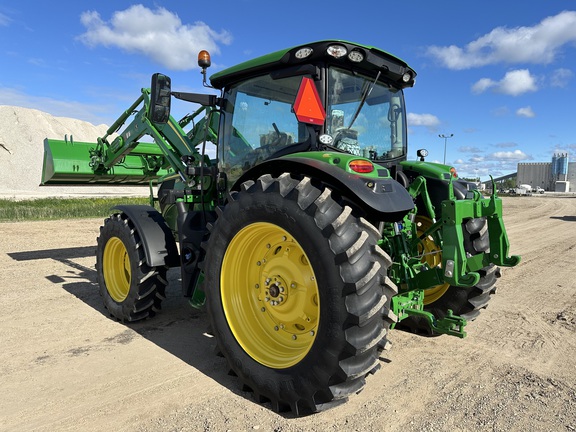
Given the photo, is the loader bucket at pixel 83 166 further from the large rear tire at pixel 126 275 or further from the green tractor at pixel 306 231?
the large rear tire at pixel 126 275

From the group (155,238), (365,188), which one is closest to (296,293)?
(365,188)

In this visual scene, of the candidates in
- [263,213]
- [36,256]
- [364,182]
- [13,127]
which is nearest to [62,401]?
[263,213]

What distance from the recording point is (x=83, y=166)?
23.6 feet

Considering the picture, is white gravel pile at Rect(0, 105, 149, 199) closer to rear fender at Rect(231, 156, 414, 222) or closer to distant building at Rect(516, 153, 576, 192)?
rear fender at Rect(231, 156, 414, 222)

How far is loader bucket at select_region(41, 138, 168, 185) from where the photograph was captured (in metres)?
7.07

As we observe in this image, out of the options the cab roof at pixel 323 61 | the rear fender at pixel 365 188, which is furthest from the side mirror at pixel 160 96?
the rear fender at pixel 365 188

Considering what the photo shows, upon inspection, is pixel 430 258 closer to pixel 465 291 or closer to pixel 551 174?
pixel 465 291

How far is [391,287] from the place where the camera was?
2678 mm

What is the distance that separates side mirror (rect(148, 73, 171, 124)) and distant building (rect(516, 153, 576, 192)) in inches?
3394

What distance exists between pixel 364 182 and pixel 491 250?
1.34m

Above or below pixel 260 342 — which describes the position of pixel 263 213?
above

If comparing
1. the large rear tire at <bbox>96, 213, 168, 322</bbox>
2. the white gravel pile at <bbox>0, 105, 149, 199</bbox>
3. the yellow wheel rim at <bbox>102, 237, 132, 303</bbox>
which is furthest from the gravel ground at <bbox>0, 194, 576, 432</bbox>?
the white gravel pile at <bbox>0, 105, 149, 199</bbox>

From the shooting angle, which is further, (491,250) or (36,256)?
(36,256)

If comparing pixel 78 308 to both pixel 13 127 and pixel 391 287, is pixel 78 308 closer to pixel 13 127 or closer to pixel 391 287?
pixel 391 287
